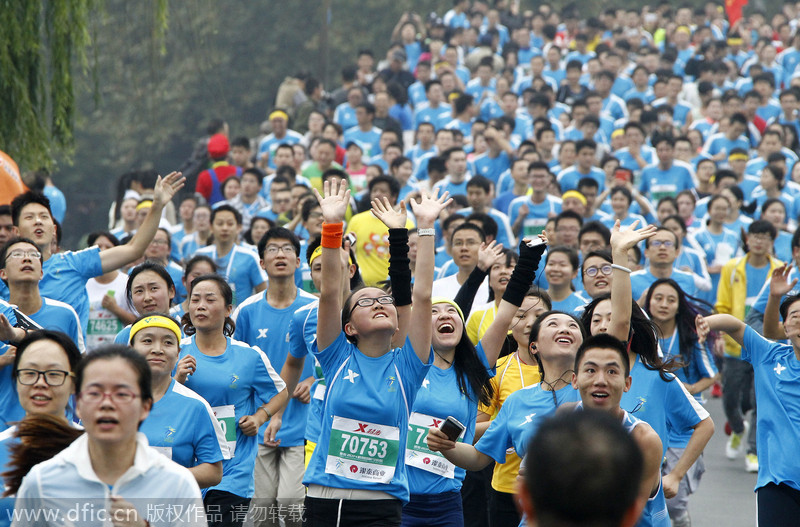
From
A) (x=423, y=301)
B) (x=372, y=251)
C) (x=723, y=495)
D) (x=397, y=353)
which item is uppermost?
(x=372, y=251)

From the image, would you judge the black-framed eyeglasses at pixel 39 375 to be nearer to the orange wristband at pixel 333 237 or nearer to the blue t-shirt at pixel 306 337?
the orange wristband at pixel 333 237

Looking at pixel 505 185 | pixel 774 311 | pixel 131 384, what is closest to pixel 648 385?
pixel 774 311

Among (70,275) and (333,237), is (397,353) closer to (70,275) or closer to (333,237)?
(333,237)

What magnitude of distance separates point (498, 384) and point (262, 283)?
3701mm

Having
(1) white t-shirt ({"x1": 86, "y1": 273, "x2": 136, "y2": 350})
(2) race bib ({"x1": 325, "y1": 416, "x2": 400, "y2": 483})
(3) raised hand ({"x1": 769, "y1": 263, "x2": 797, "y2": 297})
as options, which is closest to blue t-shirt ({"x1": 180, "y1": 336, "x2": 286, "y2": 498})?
(2) race bib ({"x1": 325, "y1": 416, "x2": 400, "y2": 483})

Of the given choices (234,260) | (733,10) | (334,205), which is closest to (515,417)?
(334,205)

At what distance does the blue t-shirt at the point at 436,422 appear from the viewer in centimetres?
581

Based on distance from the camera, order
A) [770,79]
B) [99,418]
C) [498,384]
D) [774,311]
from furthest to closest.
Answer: [770,79]
[774,311]
[498,384]
[99,418]

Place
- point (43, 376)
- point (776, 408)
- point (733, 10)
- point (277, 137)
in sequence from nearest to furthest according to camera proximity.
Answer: point (43, 376)
point (776, 408)
point (277, 137)
point (733, 10)

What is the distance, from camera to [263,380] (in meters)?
6.62

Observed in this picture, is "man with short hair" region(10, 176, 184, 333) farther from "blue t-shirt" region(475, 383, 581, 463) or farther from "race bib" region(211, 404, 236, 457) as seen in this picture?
"blue t-shirt" region(475, 383, 581, 463)

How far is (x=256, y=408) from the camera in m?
6.71

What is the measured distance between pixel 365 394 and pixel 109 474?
5.73 feet

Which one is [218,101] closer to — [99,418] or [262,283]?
[262,283]
